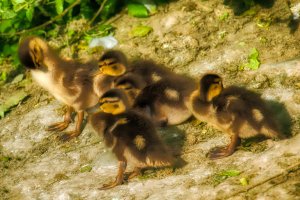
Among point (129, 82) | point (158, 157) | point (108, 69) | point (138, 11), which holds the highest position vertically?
point (138, 11)

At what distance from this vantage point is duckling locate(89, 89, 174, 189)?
373 centimetres

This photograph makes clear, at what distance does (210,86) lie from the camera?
382 cm

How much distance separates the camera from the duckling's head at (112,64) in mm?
4395

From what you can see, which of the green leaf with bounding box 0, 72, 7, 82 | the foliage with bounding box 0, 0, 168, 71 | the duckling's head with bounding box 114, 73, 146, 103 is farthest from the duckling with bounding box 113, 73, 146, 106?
the green leaf with bounding box 0, 72, 7, 82

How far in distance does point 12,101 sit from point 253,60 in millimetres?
2010

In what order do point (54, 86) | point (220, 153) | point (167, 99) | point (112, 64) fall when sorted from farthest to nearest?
1. point (54, 86)
2. point (112, 64)
3. point (167, 99)
4. point (220, 153)

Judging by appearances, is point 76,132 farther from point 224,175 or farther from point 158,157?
point 224,175

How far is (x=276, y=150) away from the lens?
12.5 ft

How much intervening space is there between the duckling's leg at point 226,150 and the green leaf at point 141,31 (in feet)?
5.87

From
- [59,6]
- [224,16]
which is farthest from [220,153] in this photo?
[59,6]

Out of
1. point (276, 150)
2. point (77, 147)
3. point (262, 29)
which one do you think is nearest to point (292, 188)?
point (276, 150)

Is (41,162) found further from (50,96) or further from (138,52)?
(138,52)

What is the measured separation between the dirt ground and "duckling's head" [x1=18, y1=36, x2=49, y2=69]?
58cm

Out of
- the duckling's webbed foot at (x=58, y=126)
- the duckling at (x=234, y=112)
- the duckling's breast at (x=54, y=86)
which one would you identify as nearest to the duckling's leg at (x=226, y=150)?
the duckling at (x=234, y=112)
